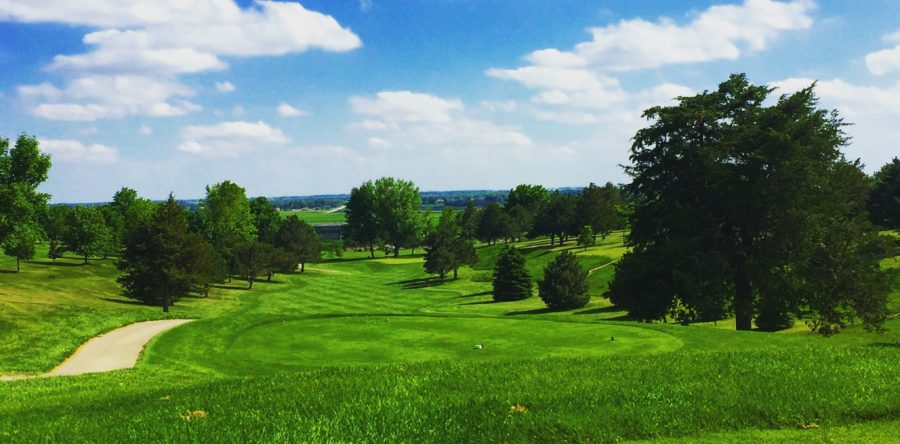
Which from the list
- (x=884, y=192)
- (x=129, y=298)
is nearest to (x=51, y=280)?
(x=129, y=298)

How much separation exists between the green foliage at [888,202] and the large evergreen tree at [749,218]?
171 feet

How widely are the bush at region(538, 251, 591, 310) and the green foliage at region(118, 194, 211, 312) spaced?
3323cm

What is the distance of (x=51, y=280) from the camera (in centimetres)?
6831

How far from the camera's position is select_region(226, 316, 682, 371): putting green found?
2130 centimetres

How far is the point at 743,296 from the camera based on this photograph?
106ft

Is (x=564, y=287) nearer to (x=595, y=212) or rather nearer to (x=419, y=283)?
(x=419, y=283)

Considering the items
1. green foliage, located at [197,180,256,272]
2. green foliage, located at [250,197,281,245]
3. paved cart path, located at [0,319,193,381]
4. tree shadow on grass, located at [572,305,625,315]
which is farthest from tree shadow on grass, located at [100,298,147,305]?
green foliage, located at [250,197,281,245]

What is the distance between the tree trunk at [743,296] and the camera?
3175 cm

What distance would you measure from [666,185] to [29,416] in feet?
97.6

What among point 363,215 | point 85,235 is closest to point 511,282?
point 85,235

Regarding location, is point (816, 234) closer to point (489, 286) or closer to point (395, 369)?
point (395, 369)

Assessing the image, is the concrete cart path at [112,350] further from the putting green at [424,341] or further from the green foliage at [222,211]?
the green foliage at [222,211]

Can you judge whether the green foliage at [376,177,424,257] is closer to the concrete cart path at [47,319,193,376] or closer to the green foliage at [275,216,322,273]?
the green foliage at [275,216,322,273]

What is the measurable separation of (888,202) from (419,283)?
62.7 m
